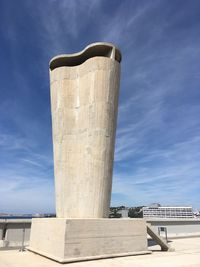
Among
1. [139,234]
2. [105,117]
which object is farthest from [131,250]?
[105,117]

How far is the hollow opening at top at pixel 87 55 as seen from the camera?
1521cm

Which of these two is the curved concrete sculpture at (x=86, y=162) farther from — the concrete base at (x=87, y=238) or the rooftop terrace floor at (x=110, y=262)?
the rooftop terrace floor at (x=110, y=262)

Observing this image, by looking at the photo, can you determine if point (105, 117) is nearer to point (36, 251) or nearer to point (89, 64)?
point (89, 64)

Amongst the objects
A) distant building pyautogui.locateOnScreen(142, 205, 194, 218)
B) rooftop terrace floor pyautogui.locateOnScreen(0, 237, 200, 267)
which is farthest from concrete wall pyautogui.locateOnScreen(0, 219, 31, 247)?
distant building pyautogui.locateOnScreen(142, 205, 194, 218)

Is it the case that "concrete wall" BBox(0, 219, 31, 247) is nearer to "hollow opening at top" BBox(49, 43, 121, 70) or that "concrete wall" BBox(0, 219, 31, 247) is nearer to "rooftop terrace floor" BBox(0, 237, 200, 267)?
"rooftop terrace floor" BBox(0, 237, 200, 267)

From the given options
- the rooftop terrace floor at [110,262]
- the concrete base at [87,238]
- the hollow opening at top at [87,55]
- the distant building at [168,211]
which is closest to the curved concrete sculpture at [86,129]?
the hollow opening at top at [87,55]

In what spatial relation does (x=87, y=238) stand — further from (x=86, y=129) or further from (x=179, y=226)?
(x=179, y=226)

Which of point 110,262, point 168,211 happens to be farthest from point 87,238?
point 168,211

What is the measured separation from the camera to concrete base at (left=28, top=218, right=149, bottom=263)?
11.1 m

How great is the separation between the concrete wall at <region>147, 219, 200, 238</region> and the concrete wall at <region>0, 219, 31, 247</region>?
12049mm

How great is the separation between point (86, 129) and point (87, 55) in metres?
4.66

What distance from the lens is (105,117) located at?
14.1 m

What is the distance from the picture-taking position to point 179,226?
26.4 meters

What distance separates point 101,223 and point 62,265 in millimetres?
2685
